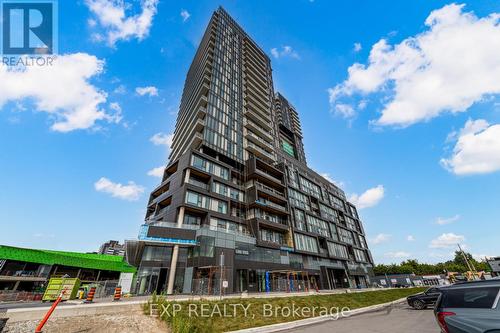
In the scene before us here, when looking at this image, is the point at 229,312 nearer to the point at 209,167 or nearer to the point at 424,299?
the point at 424,299

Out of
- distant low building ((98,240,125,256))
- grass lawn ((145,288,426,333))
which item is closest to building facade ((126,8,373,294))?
grass lawn ((145,288,426,333))

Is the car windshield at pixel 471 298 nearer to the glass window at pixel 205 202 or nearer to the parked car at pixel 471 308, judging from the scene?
the parked car at pixel 471 308

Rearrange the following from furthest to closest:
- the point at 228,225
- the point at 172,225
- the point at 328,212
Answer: the point at 328,212, the point at 228,225, the point at 172,225

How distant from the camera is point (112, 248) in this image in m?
124

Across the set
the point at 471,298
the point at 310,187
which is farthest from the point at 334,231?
the point at 471,298

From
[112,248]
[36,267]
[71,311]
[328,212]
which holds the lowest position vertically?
[71,311]

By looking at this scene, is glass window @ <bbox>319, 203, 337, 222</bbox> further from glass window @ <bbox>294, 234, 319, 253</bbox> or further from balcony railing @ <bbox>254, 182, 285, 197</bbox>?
balcony railing @ <bbox>254, 182, 285, 197</bbox>

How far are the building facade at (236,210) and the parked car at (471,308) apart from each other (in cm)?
1342

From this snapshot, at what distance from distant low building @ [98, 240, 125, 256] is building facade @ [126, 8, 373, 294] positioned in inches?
3954

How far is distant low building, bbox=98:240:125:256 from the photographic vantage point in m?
120

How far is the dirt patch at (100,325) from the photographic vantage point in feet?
30.3

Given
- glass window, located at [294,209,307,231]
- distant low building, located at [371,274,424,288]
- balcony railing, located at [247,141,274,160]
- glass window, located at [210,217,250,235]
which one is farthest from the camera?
distant low building, located at [371,274,424,288]

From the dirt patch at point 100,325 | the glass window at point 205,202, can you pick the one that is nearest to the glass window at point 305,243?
the glass window at point 205,202

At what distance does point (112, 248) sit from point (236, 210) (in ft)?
393
